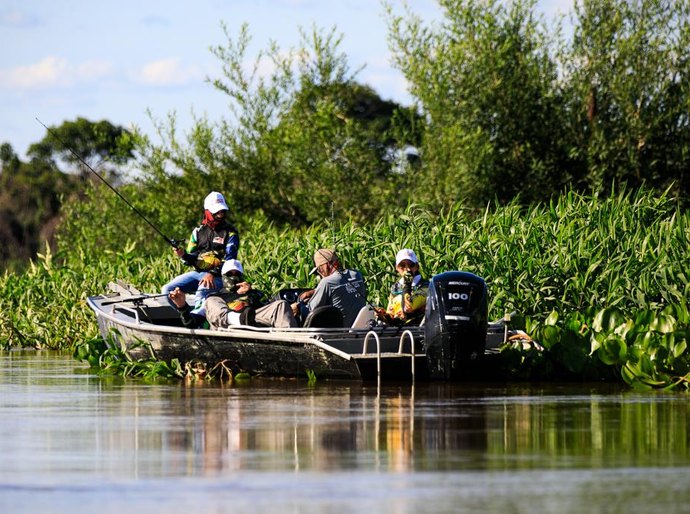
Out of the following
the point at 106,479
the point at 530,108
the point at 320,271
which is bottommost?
the point at 106,479

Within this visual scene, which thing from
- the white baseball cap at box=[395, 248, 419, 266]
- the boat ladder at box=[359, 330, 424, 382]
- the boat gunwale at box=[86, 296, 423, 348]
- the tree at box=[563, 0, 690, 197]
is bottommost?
the boat ladder at box=[359, 330, 424, 382]

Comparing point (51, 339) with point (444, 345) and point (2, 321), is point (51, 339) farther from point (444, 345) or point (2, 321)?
point (444, 345)

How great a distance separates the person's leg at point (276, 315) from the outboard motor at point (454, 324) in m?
1.89

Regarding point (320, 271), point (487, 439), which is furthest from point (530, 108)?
point (487, 439)

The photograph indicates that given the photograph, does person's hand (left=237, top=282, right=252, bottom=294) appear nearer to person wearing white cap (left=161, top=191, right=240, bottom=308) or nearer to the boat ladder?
person wearing white cap (left=161, top=191, right=240, bottom=308)

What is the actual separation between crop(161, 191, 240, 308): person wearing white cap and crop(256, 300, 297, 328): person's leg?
141 cm

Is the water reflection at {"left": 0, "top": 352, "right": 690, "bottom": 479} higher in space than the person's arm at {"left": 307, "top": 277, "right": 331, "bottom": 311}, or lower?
lower

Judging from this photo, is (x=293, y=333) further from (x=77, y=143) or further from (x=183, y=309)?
(x=77, y=143)

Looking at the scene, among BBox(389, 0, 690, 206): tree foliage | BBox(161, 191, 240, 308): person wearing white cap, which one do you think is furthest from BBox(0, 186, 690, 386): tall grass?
BBox(389, 0, 690, 206): tree foliage

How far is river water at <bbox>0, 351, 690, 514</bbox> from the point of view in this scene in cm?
743

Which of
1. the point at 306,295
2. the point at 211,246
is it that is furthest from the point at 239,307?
the point at 211,246

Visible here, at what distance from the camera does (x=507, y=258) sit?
1789 centimetres

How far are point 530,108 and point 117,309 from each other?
16338 millimetres

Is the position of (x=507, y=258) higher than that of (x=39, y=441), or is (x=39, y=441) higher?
(x=507, y=258)
